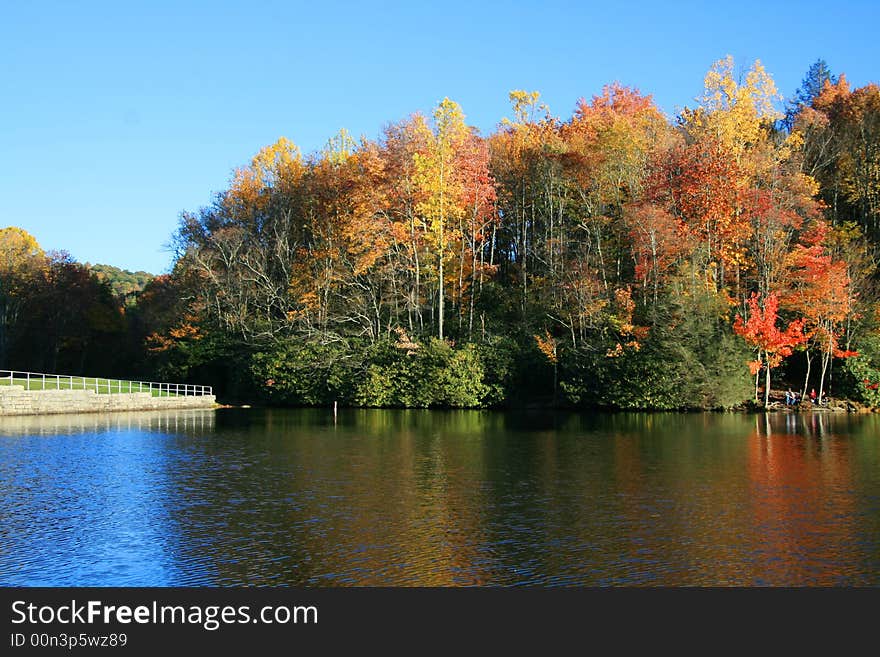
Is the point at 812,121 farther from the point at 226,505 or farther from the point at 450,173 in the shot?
the point at 226,505

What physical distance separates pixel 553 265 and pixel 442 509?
36182mm

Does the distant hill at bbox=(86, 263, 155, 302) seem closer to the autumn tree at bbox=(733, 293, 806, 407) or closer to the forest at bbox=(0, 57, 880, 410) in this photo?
the forest at bbox=(0, 57, 880, 410)

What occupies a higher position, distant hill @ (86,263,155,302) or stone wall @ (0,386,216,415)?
distant hill @ (86,263,155,302)

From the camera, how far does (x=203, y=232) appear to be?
66.5m

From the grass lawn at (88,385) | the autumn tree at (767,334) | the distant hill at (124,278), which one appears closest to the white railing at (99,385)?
the grass lawn at (88,385)

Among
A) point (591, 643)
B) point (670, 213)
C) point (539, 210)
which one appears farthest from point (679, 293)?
point (591, 643)

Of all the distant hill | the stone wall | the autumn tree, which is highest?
the distant hill

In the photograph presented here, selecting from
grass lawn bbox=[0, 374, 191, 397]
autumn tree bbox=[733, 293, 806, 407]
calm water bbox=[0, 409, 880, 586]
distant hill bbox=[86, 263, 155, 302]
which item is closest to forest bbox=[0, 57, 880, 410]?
autumn tree bbox=[733, 293, 806, 407]

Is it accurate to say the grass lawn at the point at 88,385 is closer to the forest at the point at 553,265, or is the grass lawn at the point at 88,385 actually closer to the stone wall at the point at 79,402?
the stone wall at the point at 79,402

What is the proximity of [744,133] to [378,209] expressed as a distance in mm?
22673

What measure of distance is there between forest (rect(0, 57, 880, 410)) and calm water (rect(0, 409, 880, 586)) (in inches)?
544

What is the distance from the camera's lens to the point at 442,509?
18.9 m

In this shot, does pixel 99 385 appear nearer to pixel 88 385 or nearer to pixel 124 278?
pixel 88 385

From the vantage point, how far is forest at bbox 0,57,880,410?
4703 centimetres
